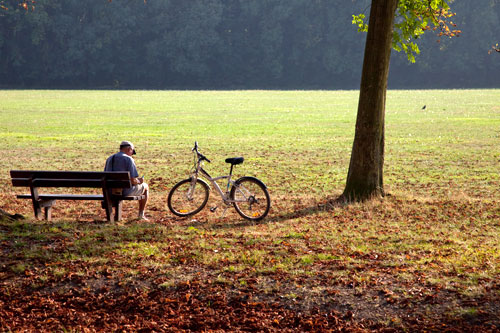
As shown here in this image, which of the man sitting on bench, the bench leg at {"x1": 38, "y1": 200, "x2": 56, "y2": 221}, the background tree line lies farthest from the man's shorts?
the background tree line

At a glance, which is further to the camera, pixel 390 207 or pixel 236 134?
pixel 236 134

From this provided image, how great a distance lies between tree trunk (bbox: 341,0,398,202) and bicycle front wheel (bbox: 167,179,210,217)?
7.96 ft

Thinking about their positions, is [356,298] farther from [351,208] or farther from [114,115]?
[114,115]

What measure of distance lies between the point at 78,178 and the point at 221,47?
8299 cm

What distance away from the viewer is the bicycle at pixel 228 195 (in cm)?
880

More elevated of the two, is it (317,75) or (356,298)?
(317,75)

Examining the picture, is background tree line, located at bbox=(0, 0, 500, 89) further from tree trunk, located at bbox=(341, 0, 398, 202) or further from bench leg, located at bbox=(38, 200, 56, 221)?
bench leg, located at bbox=(38, 200, 56, 221)

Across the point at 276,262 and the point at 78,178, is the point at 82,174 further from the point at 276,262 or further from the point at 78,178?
the point at 276,262

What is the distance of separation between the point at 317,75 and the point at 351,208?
267 ft

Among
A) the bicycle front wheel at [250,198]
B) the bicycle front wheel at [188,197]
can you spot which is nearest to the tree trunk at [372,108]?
the bicycle front wheel at [250,198]

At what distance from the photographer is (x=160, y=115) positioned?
32594 mm

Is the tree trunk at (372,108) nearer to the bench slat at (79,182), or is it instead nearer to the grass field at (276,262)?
the grass field at (276,262)

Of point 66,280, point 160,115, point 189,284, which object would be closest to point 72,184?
point 66,280

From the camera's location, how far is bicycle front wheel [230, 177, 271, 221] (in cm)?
879
